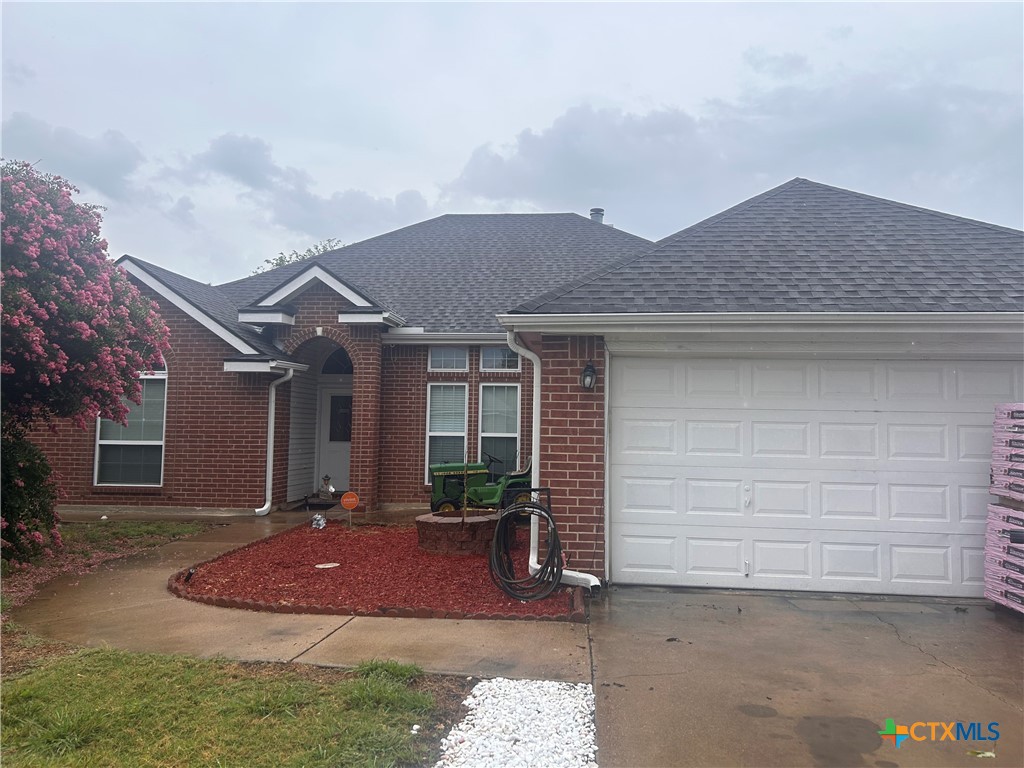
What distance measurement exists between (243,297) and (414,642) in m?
11.5

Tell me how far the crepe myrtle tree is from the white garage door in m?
5.61

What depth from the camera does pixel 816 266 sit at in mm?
6637

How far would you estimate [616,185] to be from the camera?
17047mm

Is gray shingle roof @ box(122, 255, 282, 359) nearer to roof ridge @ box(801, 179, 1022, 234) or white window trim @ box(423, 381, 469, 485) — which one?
white window trim @ box(423, 381, 469, 485)

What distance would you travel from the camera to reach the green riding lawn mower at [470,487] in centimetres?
927

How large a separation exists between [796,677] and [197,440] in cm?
1017

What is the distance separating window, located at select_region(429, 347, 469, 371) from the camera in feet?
37.4

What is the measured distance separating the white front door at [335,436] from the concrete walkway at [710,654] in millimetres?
6699

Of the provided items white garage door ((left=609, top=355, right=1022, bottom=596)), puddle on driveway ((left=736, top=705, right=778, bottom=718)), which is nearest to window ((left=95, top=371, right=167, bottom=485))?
white garage door ((left=609, top=355, right=1022, bottom=596))

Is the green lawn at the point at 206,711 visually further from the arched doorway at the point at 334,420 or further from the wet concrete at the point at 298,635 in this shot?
the arched doorway at the point at 334,420

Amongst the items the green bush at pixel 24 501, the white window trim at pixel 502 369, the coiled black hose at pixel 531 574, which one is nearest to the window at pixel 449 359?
the white window trim at pixel 502 369

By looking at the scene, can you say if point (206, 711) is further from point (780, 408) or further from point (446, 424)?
point (446, 424)

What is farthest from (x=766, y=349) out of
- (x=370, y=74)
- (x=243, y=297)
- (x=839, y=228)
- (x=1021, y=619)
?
(x=243, y=297)

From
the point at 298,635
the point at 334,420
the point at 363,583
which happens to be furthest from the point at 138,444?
the point at 298,635
